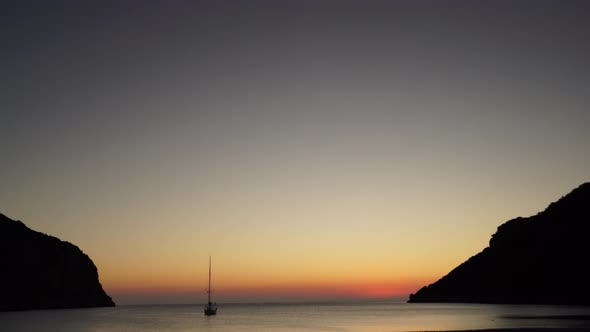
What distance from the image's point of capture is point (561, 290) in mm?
189875

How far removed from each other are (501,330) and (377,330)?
→ 21.3 m

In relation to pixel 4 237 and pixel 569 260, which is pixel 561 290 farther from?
pixel 4 237

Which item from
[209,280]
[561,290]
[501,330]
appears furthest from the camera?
[561,290]

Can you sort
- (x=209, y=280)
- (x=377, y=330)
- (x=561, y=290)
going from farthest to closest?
(x=561, y=290), (x=209, y=280), (x=377, y=330)

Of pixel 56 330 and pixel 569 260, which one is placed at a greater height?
pixel 569 260

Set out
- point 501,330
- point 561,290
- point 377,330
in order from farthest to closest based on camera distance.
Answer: point 561,290, point 377,330, point 501,330

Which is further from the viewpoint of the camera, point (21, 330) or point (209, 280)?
point (209, 280)

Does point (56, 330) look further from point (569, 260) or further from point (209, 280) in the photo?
point (569, 260)

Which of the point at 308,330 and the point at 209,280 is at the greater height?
the point at 209,280

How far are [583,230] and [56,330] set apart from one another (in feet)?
536

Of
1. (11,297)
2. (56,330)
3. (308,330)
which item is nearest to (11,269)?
(11,297)

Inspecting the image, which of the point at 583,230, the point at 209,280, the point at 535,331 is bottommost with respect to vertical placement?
the point at 535,331

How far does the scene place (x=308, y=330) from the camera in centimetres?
9944

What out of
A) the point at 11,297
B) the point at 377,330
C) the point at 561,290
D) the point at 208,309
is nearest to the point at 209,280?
the point at 208,309
